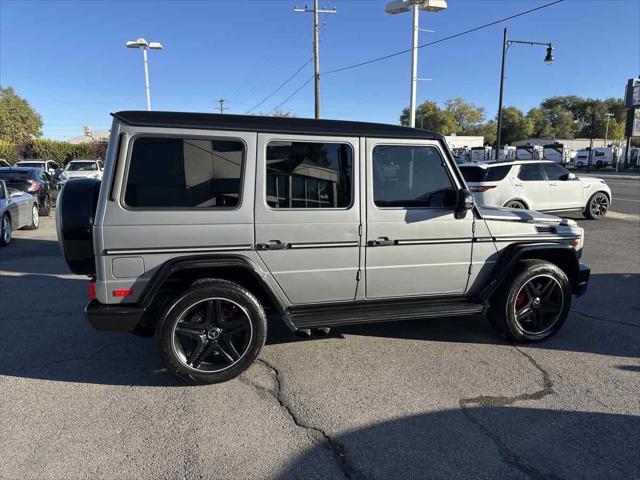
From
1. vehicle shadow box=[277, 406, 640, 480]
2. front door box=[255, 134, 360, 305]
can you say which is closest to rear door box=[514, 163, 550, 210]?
front door box=[255, 134, 360, 305]

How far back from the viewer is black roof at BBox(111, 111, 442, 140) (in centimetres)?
336

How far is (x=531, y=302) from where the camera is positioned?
4355mm

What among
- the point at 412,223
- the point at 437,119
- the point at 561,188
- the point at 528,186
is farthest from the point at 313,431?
the point at 437,119

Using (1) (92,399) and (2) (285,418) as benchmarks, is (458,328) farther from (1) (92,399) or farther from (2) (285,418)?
(1) (92,399)

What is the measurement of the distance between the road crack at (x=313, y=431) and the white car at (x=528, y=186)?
880 centimetres

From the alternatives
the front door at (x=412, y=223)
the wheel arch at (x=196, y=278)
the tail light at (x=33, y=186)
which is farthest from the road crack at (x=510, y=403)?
the tail light at (x=33, y=186)

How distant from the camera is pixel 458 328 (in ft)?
16.0

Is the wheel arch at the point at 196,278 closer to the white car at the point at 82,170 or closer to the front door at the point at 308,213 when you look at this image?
the front door at the point at 308,213

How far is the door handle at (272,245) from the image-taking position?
142 inches

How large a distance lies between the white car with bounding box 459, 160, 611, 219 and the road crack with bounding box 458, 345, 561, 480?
7.57m

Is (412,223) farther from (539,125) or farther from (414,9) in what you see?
(539,125)

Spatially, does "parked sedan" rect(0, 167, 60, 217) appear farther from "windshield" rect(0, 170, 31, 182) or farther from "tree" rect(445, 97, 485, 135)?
"tree" rect(445, 97, 485, 135)

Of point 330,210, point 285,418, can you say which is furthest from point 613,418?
point 330,210

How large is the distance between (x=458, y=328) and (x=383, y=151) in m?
2.17
